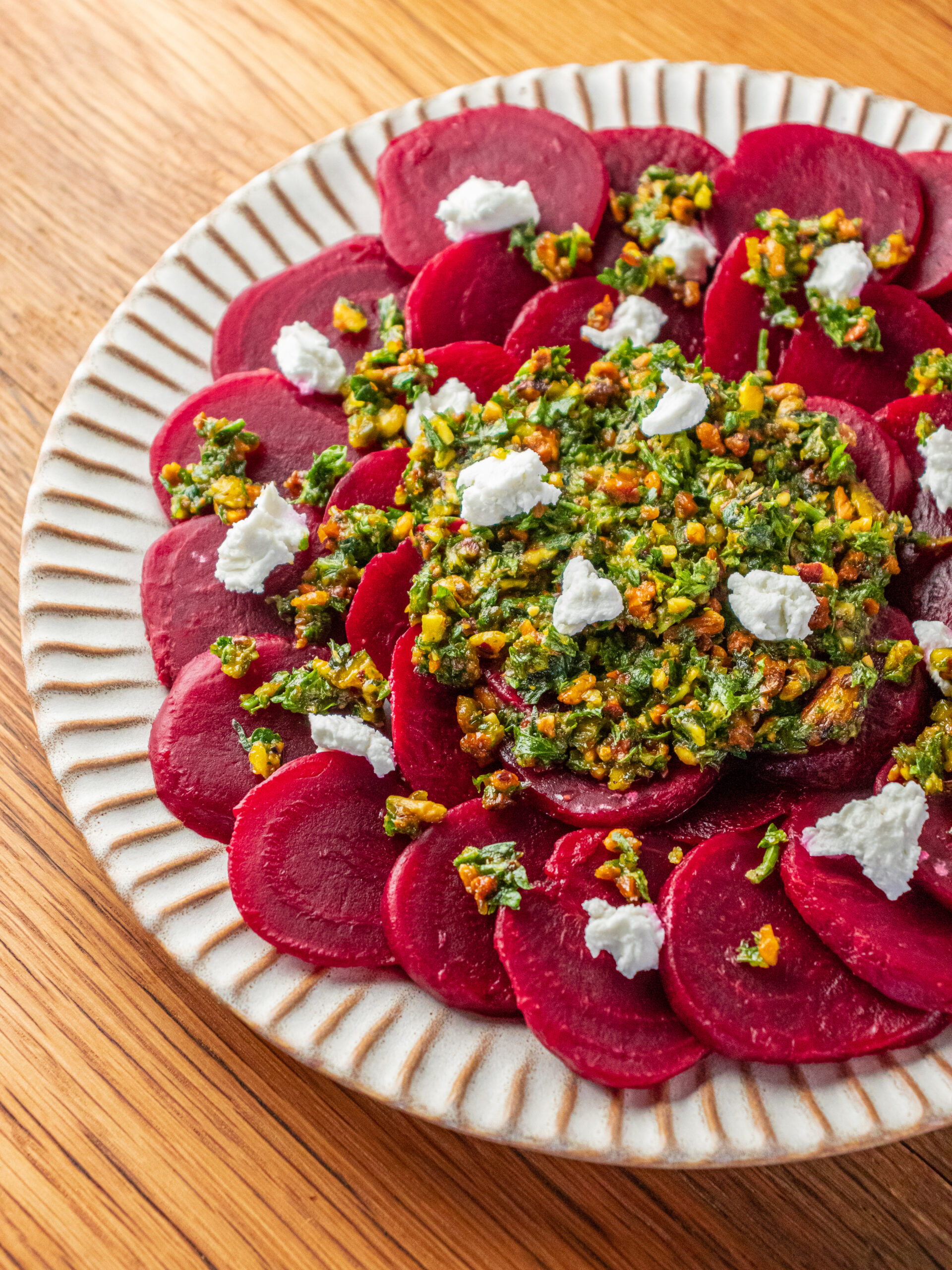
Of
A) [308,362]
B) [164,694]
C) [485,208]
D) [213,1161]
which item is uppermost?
[485,208]

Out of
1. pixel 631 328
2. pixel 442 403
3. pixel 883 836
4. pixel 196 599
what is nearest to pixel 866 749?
pixel 883 836

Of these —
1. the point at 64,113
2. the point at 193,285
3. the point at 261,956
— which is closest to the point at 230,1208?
the point at 261,956

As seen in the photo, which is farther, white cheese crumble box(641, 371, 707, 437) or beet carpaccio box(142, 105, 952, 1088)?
white cheese crumble box(641, 371, 707, 437)

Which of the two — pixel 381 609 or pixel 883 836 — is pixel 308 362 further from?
pixel 883 836

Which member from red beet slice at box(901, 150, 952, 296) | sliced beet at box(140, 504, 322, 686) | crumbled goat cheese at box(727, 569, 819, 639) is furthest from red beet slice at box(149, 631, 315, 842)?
red beet slice at box(901, 150, 952, 296)

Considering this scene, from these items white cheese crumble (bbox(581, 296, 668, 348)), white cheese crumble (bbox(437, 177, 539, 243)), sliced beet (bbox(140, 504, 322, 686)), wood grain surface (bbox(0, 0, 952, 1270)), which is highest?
white cheese crumble (bbox(437, 177, 539, 243))

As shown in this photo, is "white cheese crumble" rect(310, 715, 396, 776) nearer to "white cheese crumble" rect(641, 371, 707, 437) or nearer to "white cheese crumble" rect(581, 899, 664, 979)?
"white cheese crumble" rect(581, 899, 664, 979)

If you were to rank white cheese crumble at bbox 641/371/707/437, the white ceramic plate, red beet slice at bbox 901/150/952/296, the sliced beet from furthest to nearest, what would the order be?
red beet slice at bbox 901/150/952/296
the sliced beet
white cheese crumble at bbox 641/371/707/437
the white ceramic plate
